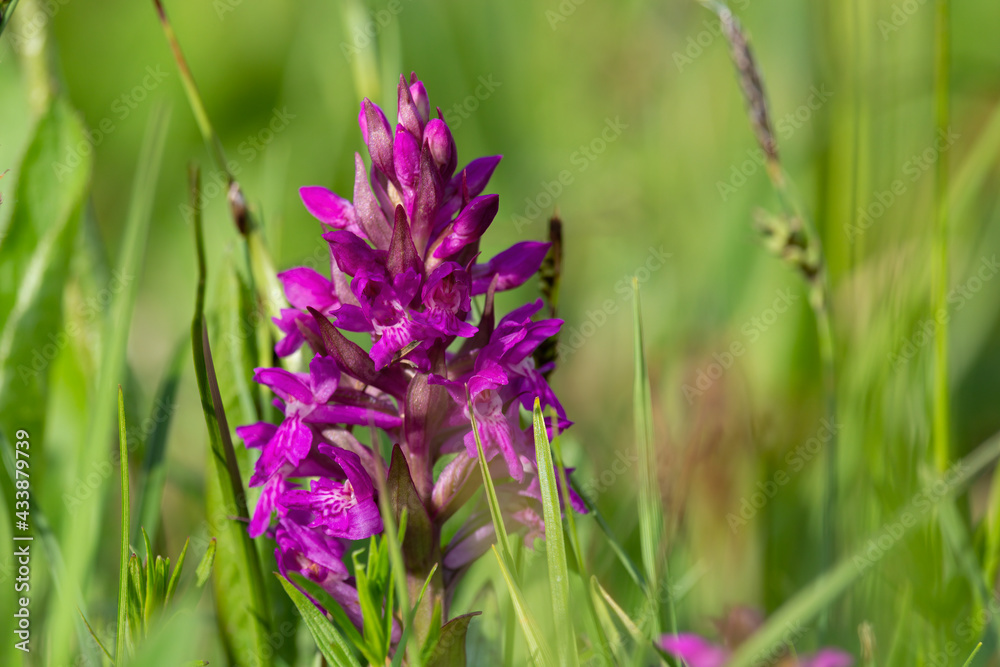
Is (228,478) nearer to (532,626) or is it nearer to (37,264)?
(532,626)

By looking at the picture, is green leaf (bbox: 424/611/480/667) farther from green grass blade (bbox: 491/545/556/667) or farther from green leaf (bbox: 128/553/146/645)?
green leaf (bbox: 128/553/146/645)

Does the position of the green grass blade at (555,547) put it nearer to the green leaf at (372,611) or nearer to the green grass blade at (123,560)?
the green leaf at (372,611)

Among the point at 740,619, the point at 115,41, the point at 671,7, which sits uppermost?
the point at 115,41

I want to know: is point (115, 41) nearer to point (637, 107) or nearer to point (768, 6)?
point (637, 107)

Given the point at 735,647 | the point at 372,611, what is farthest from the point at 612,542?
the point at 735,647

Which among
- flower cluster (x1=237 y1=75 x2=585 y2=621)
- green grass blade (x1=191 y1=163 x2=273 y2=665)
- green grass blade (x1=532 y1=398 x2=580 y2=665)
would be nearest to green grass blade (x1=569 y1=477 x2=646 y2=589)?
flower cluster (x1=237 y1=75 x2=585 y2=621)

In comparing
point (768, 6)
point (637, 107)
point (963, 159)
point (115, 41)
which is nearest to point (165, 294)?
point (115, 41)
